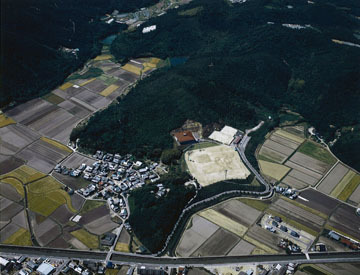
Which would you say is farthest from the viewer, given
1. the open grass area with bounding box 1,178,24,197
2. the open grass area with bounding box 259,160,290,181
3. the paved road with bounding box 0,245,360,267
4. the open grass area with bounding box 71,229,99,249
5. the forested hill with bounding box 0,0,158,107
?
the forested hill with bounding box 0,0,158,107

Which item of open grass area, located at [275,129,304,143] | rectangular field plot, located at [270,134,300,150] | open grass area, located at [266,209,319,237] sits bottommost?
open grass area, located at [266,209,319,237]

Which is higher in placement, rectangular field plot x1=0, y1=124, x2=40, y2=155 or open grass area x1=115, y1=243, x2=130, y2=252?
open grass area x1=115, y1=243, x2=130, y2=252

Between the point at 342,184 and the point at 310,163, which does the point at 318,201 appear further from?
the point at 310,163

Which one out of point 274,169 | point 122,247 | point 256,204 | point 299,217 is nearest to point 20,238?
point 122,247

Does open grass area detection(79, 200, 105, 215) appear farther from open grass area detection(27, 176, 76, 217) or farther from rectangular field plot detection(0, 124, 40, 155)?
rectangular field plot detection(0, 124, 40, 155)

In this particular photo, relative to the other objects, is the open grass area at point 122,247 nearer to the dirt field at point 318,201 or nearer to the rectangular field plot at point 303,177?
the dirt field at point 318,201

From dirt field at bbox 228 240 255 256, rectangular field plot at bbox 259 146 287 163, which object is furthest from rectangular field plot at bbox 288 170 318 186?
dirt field at bbox 228 240 255 256

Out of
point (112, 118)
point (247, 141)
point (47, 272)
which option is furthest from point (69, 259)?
point (247, 141)
